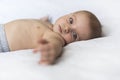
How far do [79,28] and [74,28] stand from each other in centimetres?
2

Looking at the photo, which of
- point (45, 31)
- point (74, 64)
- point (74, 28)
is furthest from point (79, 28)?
point (74, 64)

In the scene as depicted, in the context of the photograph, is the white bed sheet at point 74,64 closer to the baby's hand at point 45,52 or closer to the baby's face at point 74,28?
the baby's hand at point 45,52

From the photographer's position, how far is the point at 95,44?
0.93 meters

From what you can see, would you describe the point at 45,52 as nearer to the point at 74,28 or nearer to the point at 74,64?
the point at 74,64

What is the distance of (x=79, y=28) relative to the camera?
1106mm

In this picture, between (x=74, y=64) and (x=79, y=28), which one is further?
(x=79, y=28)

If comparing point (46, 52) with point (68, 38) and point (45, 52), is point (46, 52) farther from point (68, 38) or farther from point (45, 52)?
point (68, 38)

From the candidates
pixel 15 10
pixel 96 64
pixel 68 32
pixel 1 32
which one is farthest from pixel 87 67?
pixel 15 10

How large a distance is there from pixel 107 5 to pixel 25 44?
1.46 ft

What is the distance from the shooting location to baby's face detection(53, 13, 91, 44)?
109 centimetres

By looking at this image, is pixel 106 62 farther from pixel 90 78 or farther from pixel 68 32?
pixel 68 32

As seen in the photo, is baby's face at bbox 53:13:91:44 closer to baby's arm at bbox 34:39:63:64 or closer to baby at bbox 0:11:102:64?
baby at bbox 0:11:102:64

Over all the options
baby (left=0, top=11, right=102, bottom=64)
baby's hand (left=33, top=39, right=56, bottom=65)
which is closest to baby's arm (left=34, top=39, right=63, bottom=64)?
baby's hand (left=33, top=39, right=56, bottom=65)

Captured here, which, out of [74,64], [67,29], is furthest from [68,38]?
[74,64]
